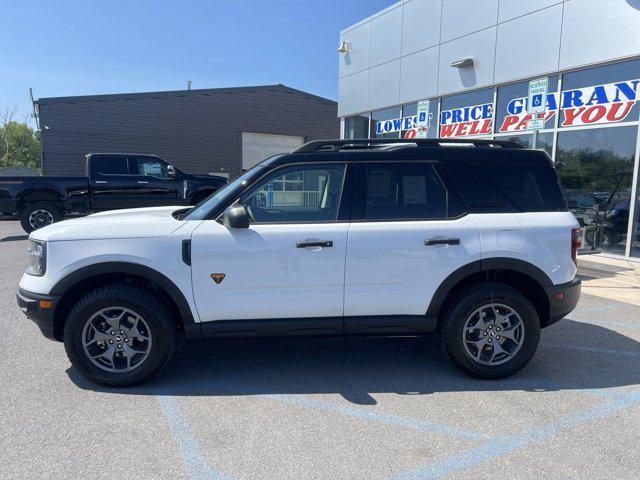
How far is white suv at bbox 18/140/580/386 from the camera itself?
11.6 feet

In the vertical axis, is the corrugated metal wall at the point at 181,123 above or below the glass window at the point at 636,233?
above

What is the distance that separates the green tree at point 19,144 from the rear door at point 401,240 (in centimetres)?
6537

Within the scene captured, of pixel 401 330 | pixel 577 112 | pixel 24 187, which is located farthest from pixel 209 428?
pixel 24 187

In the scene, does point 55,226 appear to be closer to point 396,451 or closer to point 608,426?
point 396,451

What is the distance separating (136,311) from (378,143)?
95.9 inches

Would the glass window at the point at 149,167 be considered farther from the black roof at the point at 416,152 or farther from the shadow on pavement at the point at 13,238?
the black roof at the point at 416,152

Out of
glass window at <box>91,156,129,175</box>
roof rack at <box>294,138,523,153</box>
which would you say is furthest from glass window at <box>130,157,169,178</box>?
roof rack at <box>294,138,523,153</box>

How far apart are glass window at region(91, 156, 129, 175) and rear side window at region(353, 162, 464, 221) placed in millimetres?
10621

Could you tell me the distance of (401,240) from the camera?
3.66m

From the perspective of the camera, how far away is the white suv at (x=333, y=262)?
11.6 feet

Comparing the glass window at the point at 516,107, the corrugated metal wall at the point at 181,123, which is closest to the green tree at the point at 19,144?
the corrugated metal wall at the point at 181,123

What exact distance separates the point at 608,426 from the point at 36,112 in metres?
26.6

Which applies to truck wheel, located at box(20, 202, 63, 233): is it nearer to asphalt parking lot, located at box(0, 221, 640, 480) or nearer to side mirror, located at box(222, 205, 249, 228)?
asphalt parking lot, located at box(0, 221, 640, 480)

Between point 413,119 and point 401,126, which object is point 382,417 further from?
point 401,126
